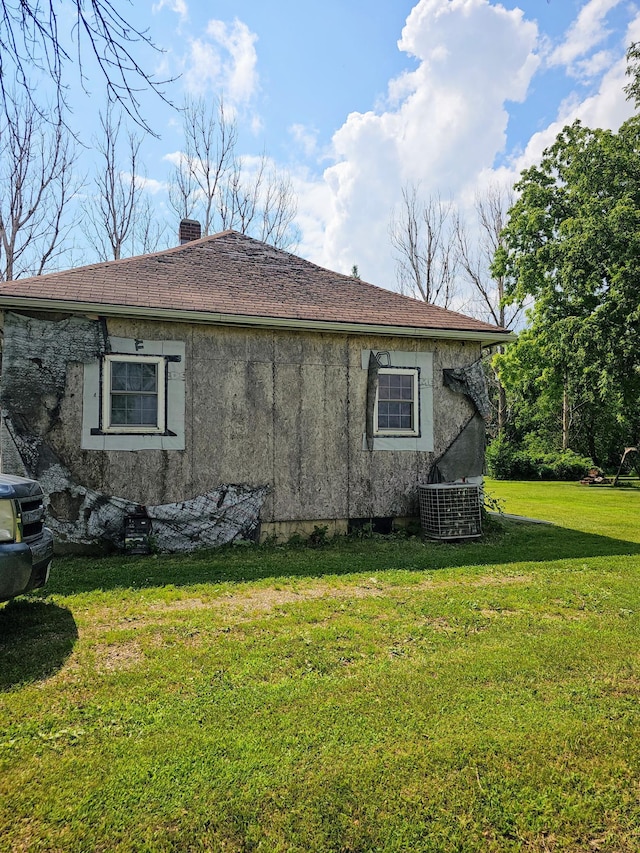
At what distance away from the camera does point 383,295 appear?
10.3 m

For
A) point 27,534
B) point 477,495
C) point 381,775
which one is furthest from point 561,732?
point 477,495

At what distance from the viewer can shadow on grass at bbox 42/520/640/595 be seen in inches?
249

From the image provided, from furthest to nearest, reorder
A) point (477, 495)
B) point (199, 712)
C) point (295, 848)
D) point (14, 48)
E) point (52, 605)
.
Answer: point (477, 495), point (52, 605), point (199, 712), point (14, 48), point (295, 848)

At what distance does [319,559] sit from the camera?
294 inches

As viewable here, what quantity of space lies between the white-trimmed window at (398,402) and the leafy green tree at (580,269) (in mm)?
13106

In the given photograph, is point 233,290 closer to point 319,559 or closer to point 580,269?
point 319,559

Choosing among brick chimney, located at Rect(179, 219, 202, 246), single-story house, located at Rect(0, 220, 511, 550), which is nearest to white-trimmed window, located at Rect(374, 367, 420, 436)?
single-story house, located at Rect(0, 220, 511, 550)

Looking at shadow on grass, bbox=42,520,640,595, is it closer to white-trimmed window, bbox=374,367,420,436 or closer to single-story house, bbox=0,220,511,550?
single-story house, bbox=0,220,511,550

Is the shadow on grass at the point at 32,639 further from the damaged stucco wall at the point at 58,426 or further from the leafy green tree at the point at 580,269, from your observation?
the leafy green tree at the point at 580,269

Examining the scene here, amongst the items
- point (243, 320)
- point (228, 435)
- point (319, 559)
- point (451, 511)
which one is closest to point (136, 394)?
point (228, 435)

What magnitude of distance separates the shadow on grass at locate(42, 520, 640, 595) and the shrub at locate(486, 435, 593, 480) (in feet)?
48.7

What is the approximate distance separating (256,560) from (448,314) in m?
5.64

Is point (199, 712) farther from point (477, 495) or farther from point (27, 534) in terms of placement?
point (477, 495)

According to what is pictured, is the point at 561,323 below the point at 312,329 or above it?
above
